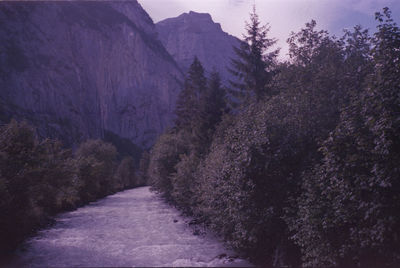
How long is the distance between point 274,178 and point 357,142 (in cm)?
520

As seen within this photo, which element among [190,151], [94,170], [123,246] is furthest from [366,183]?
[94,170]

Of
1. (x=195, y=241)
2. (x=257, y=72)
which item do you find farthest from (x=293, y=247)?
(x=257, y=72)

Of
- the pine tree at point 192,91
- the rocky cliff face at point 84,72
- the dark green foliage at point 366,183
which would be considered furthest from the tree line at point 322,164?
the rocky cliff face at point 84,72

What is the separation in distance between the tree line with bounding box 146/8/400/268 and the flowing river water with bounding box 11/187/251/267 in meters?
2.17

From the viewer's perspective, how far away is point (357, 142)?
9.45m

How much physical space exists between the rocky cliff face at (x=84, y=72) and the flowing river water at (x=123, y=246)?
65671 mm

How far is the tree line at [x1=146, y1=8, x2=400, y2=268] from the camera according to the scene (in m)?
8.70

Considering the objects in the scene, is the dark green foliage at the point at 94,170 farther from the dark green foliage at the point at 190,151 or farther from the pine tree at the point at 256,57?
the pine tree at the point at 256,57

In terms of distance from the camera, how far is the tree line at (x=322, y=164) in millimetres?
8695

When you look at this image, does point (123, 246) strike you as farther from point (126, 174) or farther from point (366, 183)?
point (126, 174)

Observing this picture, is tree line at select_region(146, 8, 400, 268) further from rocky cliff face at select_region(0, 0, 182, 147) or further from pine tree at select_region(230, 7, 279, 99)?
rocky cliff face at select_region(0, 0, 182, 147)

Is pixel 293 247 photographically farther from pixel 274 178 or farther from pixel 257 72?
pixel 257 72

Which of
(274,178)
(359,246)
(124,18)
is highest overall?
(124,18)

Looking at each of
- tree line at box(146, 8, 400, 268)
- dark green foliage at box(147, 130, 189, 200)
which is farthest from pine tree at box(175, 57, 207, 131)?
tree line at box(146, 8, 400, 268)
